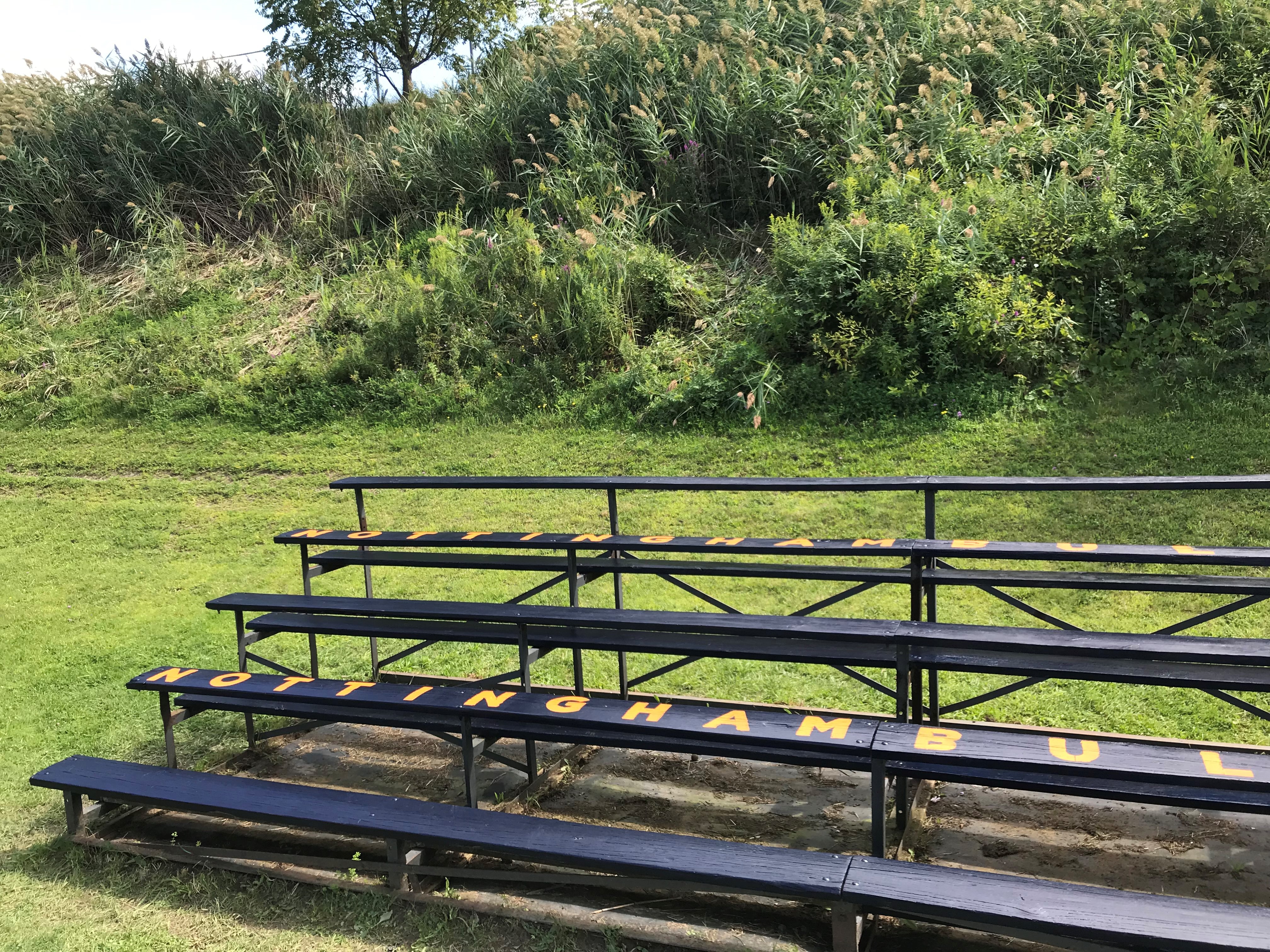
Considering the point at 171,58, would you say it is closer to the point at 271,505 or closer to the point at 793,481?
the point at 271,505

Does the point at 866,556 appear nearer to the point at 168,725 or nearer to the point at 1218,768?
the point at 1218,768

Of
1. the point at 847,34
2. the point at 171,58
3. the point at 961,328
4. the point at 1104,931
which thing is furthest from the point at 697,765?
the point at 171,58

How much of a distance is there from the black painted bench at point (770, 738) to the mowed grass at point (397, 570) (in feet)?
1.97

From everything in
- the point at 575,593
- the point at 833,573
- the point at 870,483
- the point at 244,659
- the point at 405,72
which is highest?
the point at 405,72

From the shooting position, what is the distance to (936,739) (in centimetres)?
268

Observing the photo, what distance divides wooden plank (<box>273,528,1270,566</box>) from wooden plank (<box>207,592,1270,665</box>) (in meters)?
0.28

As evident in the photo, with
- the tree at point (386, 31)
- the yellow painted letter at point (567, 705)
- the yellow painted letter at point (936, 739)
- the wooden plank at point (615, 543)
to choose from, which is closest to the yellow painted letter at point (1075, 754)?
the yellow painted letter at point (936, 739)

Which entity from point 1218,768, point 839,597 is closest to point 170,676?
point 839,597

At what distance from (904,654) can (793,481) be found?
1.19 m

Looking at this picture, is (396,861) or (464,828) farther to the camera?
(396,861)

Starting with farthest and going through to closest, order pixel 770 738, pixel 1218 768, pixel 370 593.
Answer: pixel 370 593, pixel 770 738, pixel 1218 768

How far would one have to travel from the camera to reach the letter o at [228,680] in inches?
147

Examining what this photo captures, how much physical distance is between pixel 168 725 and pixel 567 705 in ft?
5.99

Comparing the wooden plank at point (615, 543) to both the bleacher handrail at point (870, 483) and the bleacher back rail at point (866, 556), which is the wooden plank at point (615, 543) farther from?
the bleacher handrail at point (870, 483)
